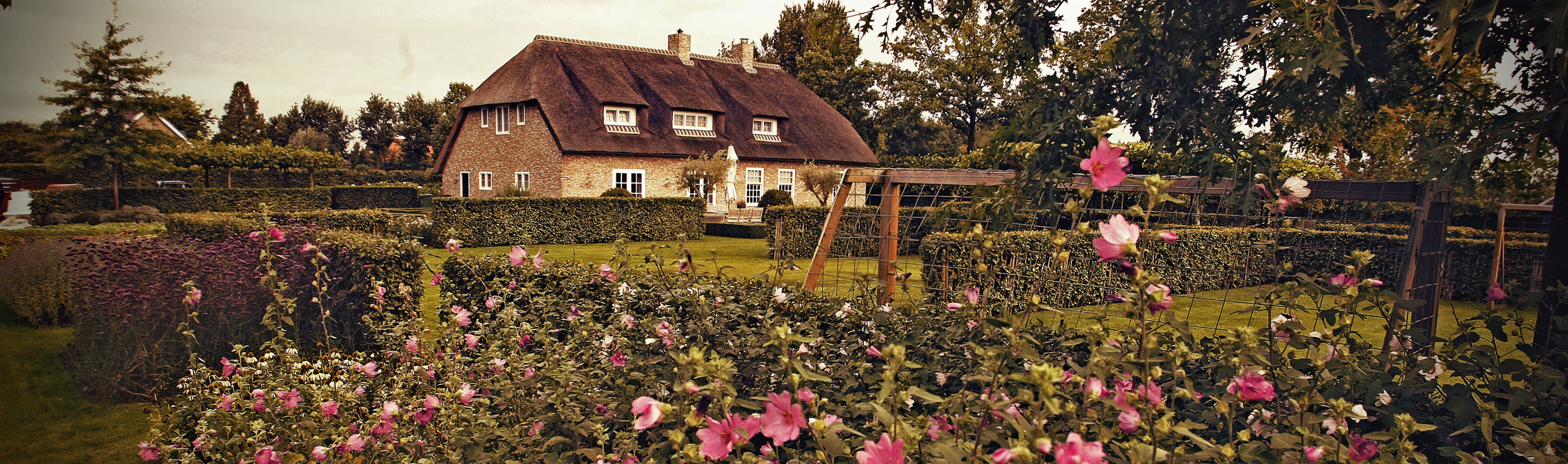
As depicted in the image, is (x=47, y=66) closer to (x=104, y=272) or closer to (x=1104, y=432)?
(x=1104, y=432)

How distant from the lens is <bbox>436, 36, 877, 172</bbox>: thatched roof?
23.8 meters

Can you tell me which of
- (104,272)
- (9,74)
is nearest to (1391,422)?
(9,74)

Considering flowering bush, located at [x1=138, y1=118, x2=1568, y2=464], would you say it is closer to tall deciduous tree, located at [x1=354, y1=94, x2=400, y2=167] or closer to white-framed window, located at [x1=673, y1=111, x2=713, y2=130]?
white-framed window, located at [x1=673, y1=111, x2=713, y2=130]

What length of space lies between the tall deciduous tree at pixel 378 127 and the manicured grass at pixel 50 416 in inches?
2047

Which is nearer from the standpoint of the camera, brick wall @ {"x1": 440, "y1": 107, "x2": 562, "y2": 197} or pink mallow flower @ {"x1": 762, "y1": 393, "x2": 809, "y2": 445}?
pink mallow flower @ {"x1": 762, "y1": 393, "x2": 809, "y2": 445}

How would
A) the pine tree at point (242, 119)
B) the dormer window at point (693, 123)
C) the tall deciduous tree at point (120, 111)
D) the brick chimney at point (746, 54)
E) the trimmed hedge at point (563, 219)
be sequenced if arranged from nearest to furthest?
1. the trimmed hedge at point (563, 219)
2. the tall deciduous tree at point (120, 111)
3. the dormer window at point (693, 123)
4. the brick chimney at point (746, 54)
5. the pine tree at point (242, 119)

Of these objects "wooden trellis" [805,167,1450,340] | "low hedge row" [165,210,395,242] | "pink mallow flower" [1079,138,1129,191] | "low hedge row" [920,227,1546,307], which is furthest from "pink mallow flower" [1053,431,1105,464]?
"low hedge row" [165,210,395,242]

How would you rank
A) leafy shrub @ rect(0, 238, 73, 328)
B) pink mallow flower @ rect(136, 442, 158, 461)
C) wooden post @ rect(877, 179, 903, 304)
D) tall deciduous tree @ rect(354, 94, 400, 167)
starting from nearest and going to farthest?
1. pink mallow flower @ rect(136, 442, 158, 461)
2. leafy shrub @ rect(0, 238, 73, 328)
3. wooden post @ rect(877, 179, 903, 304)
4. tall deciduous tree @ rect(354, 94, 400, 167)

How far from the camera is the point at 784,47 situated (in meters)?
49.3

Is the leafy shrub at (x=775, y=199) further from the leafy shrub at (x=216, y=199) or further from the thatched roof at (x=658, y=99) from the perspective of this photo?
the leafy shrub at (x=216, y=199)

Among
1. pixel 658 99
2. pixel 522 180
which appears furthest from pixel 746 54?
pixel 522 180

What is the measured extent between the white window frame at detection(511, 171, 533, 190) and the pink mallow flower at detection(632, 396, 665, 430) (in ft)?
79.3

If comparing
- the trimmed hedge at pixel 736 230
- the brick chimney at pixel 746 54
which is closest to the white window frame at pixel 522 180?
the trimmed hedge at pixel 736 230

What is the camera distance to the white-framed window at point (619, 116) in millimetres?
24438
